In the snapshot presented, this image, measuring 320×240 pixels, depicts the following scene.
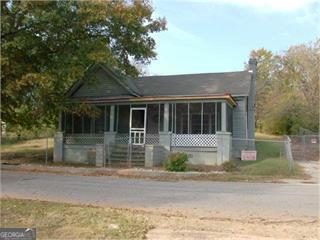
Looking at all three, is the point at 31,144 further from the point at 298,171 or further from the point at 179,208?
the point at 179,208

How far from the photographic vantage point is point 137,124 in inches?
1078

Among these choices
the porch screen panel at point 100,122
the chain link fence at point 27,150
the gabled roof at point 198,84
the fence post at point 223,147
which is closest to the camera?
the fence post at point 223,147

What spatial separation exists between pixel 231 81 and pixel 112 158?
9.54 metres

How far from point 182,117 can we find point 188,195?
1290cm

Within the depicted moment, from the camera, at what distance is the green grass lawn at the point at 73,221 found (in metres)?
7.45

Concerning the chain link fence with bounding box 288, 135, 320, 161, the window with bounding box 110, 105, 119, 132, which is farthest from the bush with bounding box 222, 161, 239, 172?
the chain link fence with bounding box 288, 135, 320, 161

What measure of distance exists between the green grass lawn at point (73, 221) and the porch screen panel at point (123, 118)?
17.5 m

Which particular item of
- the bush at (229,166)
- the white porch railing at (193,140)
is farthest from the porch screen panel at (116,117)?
the bush at (229,166)

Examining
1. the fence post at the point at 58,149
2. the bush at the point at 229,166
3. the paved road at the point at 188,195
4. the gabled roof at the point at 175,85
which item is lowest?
the paved road at the point at 188,195

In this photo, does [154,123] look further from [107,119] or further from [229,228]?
[229,228]

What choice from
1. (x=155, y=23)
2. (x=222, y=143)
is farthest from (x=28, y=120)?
(x=222, y=143)

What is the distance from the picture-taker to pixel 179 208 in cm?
1086

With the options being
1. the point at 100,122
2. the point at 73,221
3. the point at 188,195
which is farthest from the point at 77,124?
the point at 73,221

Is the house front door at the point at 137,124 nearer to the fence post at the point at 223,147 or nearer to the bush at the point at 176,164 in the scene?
the fence post at the point at 223,147
